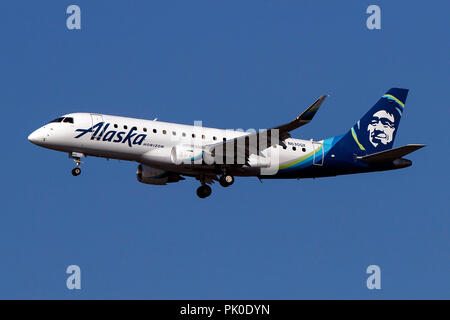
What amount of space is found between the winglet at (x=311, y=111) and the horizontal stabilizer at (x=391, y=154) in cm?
841

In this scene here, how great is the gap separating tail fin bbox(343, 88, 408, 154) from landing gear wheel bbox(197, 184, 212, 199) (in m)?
9.70

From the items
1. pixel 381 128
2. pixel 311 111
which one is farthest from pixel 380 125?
pixel 311 111

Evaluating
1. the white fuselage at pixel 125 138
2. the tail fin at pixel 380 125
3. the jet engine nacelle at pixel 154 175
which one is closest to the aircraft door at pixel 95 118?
the white fuselage at pixel 125 138

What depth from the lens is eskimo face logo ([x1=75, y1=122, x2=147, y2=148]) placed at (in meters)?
57.7

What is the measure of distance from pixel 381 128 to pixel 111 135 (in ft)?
61.5

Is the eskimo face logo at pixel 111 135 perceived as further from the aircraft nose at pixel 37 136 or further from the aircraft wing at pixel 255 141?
the aircraft wing at pixel 255 141

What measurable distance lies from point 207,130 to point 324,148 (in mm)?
8026

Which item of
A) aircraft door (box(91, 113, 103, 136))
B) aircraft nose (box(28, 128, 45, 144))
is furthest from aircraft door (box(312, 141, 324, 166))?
aircraft nose (box(28, 128, 45, 144))

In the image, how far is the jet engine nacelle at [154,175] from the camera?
206 ft
